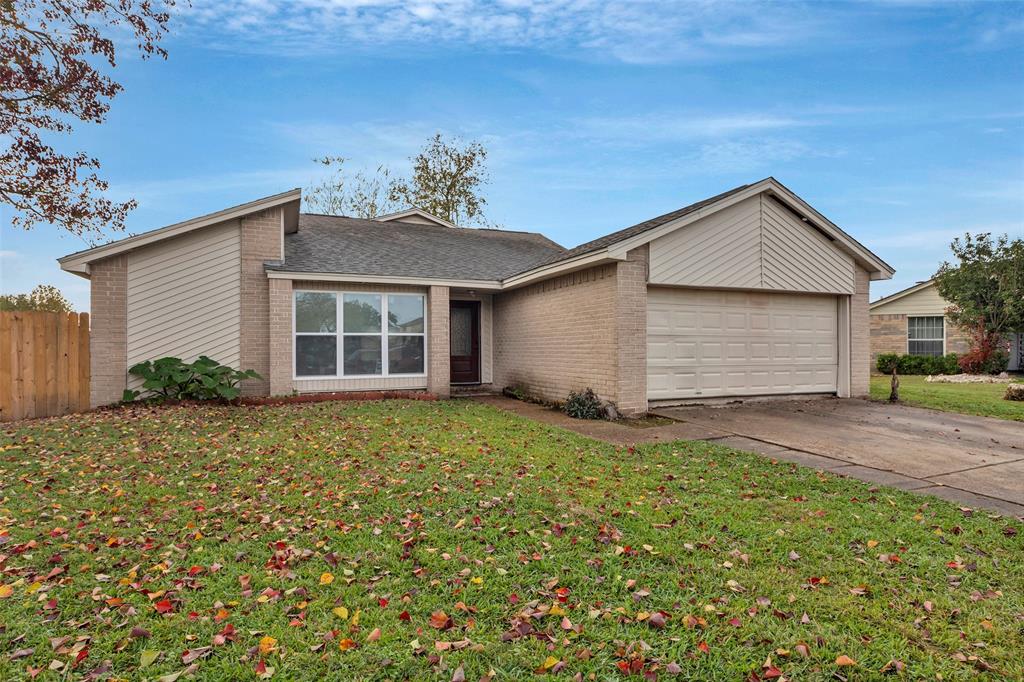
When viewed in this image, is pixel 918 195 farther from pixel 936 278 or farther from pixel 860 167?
pixel 936 278

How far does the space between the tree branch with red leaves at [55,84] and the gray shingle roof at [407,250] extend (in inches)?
219

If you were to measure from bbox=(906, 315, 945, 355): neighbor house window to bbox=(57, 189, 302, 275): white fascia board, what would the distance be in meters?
25.2

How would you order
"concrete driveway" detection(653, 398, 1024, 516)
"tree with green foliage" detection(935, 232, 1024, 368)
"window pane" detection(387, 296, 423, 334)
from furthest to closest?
"tree with green foliage" detection(935, 232, 1024, 368), "window pane" detection(387, 296, 423, 334), "concrete driveway" detection(653, 398, 1024, 516)

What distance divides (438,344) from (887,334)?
2134 cm

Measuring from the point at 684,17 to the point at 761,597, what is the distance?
11.1m

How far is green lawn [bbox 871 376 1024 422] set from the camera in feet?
34.8

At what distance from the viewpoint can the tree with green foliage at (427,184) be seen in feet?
97.1

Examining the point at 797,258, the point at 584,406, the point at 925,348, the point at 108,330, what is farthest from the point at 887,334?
the point at 108,330

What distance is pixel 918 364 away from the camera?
21750mm

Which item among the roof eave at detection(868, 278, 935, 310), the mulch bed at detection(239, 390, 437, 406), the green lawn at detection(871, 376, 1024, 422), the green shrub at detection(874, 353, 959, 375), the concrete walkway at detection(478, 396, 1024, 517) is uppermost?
the roof eave at detection(868, 278, 935, 310)

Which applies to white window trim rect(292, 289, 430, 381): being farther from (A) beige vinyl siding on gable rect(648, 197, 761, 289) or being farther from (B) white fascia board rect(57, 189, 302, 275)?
(A) beige vinyl siding on gable rect(648, 197, 761, 289)

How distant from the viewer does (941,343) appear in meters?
23.0

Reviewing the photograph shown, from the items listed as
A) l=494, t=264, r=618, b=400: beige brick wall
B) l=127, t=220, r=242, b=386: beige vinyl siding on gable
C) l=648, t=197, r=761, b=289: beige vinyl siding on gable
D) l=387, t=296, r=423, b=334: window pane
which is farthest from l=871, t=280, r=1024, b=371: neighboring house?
l=127, t=220, r=242, b=386: beige vinyl siding on gable

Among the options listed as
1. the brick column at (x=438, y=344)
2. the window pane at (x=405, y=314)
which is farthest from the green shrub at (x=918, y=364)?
the window pane at (x=405, y=314)
